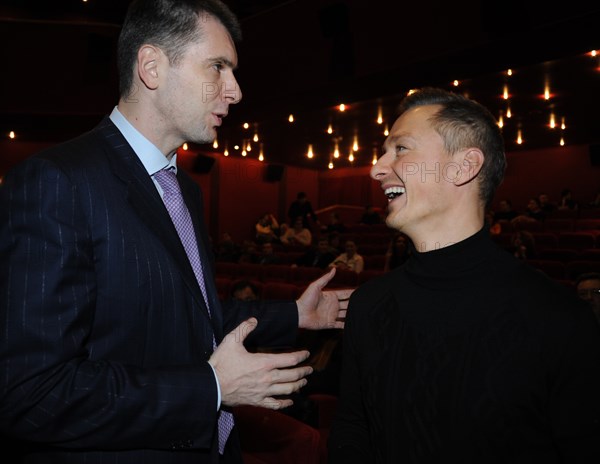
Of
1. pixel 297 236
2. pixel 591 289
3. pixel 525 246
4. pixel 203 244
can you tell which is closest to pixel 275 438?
pixel 203 244

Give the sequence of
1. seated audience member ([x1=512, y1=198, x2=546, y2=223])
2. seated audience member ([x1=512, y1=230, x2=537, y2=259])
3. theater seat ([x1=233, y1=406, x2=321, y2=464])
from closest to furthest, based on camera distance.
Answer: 1. theater seat ([x1=233, y1=406, x2=321, y2=464])
2. seated audience member ([x1=512, y1=230, x2=537, y2=259])
3. seated audience member ([x1=512, y1=198, x2=546, y2=223])

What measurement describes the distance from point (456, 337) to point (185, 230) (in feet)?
2.45

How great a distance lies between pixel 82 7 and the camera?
1228 cm

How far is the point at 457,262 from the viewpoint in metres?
1.32

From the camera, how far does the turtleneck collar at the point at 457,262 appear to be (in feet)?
4.28

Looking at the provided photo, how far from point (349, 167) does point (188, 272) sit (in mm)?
18543

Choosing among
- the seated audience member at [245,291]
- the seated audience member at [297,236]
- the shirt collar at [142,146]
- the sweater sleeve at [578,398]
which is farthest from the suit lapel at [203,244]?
the seated audience member at [297,236]

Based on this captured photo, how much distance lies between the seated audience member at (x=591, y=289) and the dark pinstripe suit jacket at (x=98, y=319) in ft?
9.19

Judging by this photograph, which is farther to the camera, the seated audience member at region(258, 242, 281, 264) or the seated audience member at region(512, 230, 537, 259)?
the seated audience member at region(258, 242, 281, 264)

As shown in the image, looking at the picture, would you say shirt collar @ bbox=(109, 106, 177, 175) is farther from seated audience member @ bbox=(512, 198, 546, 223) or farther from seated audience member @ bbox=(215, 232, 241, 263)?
seated audience member @ bbox=(512, 198, 546, 223)

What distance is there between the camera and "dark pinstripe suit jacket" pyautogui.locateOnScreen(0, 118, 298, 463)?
1.00 metres

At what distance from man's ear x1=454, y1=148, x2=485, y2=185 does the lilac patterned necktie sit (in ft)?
2.38

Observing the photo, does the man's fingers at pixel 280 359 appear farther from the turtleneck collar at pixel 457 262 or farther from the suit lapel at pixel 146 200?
the turtleneck collar at pixel 457 262

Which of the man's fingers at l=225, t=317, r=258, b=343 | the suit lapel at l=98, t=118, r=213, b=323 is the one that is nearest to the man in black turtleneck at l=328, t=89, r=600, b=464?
the man's fingers at l=225, t=317, r=258, b=343
